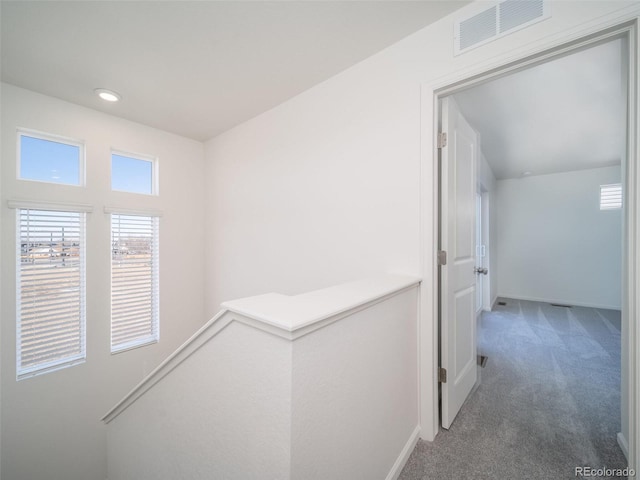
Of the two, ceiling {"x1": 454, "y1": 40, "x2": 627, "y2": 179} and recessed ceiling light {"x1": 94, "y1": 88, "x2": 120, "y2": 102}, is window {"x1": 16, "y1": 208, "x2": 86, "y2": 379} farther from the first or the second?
ceiling {"x1": 454, "y1": 40, "x2": 627, "y2": 179}

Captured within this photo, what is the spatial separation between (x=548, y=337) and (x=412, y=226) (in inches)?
123


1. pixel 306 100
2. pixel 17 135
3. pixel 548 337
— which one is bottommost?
pixel 548 337

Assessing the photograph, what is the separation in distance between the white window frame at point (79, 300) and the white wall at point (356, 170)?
1.39m

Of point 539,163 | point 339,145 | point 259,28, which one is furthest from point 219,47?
point 539,163

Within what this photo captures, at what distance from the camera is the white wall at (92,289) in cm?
224

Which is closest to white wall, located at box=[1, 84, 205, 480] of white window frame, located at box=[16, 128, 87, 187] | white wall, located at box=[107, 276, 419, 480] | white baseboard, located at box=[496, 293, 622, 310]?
white window frame, located at box=[16, 128, 87, 187]

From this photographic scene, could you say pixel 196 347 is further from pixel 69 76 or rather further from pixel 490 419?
pixel 69 76

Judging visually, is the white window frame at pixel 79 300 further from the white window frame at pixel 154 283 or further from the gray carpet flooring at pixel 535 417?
the gray carpet flooring at pixel 535 417

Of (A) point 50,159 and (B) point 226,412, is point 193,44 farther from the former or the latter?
(B) point 226,412

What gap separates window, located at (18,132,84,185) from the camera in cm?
237

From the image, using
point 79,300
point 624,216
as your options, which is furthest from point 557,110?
point 79,300

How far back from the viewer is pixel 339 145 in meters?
2.11

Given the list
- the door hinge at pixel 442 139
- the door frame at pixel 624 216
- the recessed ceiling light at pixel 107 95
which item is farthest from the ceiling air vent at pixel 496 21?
the recessed ceiling light at pixel 107 95

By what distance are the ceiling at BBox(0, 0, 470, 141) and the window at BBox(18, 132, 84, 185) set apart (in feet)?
1.44
